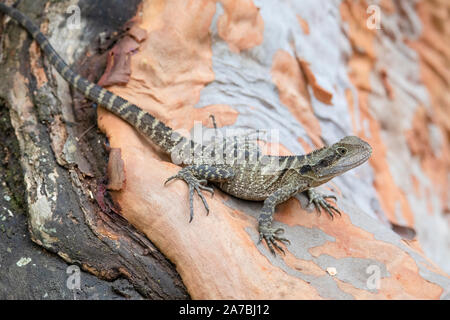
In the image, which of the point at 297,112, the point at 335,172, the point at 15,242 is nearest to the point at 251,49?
the point at 297,112

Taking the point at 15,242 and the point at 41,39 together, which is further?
the point at 41,39

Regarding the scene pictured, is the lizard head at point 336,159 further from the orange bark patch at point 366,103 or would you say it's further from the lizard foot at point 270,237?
the orange bark patch at point 366,103

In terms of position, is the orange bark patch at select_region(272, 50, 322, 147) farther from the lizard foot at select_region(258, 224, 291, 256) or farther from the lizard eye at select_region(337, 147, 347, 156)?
the lizard foot at select_region(258, 224, 291, 256)

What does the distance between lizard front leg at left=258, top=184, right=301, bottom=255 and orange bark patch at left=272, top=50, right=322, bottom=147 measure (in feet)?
4.82

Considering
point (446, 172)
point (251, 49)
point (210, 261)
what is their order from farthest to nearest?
point (446, 172) → point (251, 49) → point (210, 261)

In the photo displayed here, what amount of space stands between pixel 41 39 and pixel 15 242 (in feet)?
7.44

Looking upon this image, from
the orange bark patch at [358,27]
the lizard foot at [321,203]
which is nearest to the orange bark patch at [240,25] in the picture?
the lizard foot at [321,203]

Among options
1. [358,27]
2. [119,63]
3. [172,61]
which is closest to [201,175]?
[172,61]

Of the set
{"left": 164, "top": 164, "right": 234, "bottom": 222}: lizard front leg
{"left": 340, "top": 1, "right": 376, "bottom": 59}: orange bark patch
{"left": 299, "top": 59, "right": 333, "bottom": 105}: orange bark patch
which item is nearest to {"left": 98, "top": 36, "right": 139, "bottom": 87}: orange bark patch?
{"left": 164, "top": 164, "right": 234, "bottom": 222}: lizard front leg

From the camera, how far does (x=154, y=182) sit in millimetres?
3801

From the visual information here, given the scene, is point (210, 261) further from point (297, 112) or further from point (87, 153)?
point (297, 112)

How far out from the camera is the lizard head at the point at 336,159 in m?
4.07

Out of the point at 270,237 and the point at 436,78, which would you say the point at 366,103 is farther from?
the point at 270,237

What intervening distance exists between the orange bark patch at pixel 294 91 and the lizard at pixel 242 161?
1.22 m
